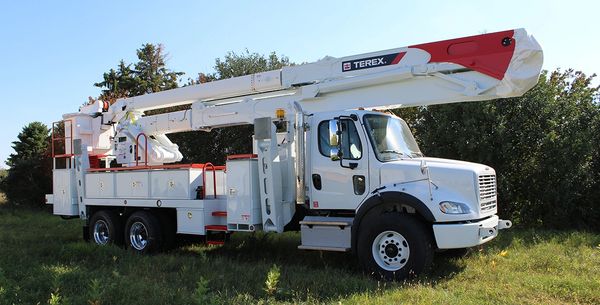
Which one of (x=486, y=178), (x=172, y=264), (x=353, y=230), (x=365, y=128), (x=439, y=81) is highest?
(x=439, y=81)

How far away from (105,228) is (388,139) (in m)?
6.40

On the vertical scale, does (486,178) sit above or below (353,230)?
above

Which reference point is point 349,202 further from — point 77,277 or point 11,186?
point 11,186

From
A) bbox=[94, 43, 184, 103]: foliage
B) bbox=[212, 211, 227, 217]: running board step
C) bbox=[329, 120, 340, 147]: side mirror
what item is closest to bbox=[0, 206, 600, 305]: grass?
bbox=[212, 211, 227, 217]: running board step

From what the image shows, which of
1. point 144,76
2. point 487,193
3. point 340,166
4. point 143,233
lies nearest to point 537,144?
point 487,193

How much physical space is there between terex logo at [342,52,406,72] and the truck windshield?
0.81 m

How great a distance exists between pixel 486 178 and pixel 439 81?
156cm

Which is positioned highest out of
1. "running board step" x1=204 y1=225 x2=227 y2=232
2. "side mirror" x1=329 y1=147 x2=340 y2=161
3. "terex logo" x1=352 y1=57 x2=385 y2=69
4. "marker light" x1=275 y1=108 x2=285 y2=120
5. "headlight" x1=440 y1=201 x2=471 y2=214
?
"terex logo" x1=352 y1=57 x2=385 y2=69

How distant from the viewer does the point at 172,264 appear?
8734mm

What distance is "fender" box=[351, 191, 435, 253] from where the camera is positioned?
23.8ft

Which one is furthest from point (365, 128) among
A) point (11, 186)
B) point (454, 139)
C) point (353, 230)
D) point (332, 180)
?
point (11, 186)

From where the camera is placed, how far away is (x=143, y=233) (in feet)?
34.4

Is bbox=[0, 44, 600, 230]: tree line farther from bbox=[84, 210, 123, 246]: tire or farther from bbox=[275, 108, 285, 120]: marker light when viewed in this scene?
bbox=[84, 210, 123, 246]: tire

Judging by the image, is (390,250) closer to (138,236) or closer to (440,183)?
(440,183)
